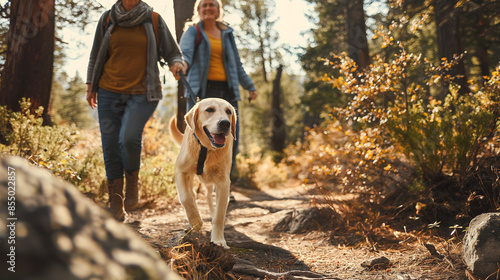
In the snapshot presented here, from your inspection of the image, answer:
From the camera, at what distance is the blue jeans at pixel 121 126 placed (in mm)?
3371

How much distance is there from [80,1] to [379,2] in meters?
4.83

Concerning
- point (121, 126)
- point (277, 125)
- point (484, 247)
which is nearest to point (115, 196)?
point (121, 126)

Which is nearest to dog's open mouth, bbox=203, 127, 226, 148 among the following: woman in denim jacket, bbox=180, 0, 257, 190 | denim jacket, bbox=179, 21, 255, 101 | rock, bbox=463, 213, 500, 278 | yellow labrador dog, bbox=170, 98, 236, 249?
yellow labrador dog, bbox=170, 98, 236, 249

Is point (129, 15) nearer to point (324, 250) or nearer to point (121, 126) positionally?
point (121, 126)

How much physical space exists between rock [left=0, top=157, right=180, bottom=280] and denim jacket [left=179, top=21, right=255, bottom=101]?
364 centimetres

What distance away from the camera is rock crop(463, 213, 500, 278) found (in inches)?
74.3

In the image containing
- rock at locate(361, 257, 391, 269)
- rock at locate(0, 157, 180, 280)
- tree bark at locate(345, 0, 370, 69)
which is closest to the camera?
rock at locate(0, 157, 180, 280)

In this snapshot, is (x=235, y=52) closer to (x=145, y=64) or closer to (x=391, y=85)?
(x=145, y=64)

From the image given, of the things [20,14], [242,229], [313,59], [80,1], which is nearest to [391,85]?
[242,229]

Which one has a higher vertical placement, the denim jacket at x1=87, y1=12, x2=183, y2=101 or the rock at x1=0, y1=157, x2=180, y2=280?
the denim jacket at x1=87, y1=12, x2=183, y2=101

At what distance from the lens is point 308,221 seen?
3654mm

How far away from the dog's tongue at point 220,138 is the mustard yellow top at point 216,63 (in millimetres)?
1683

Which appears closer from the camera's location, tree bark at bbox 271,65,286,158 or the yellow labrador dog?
the yellow labrador dog

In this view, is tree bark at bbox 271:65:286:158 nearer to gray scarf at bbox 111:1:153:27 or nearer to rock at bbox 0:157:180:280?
gray scarf at bbox 111:1:153:27
